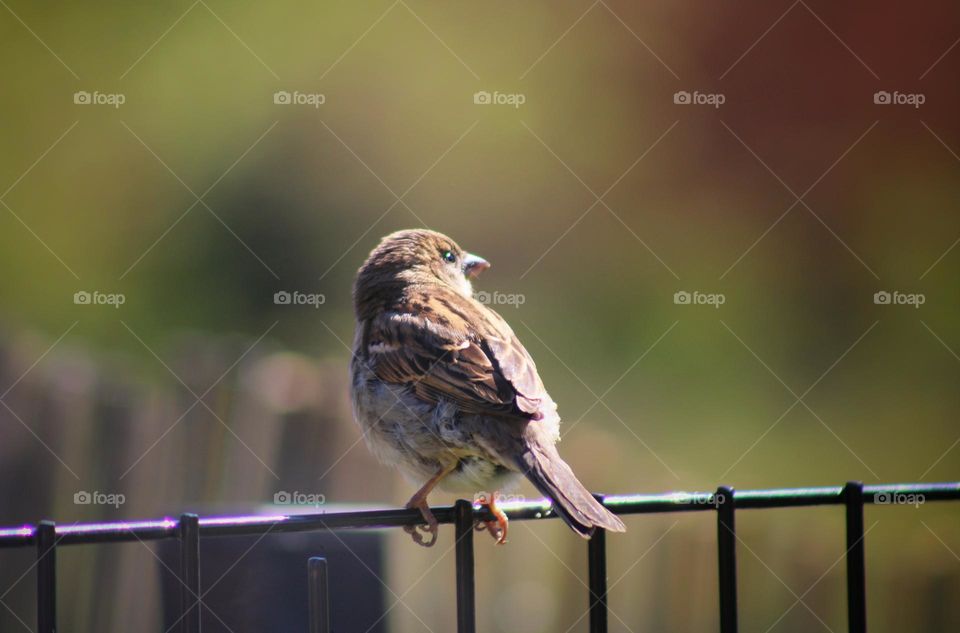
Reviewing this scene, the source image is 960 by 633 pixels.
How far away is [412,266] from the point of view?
4.36 metres

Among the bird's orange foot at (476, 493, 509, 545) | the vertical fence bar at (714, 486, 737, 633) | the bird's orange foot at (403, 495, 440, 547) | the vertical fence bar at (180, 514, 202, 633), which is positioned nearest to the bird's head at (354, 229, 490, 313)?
the bird's orange foot at (403, 495, 440, 547)

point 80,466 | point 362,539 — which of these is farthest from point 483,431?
point 80,466

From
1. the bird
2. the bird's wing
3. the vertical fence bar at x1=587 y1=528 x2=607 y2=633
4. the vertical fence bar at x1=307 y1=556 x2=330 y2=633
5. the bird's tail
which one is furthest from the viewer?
the bird's wing

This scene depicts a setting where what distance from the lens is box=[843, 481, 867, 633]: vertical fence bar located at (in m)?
2.46

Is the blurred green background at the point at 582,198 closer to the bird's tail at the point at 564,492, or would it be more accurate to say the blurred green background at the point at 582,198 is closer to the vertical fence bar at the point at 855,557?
the bird's tail at the point at 564,492

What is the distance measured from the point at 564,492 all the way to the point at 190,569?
1031mm

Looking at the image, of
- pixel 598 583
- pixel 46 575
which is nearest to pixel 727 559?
pixel 598 583

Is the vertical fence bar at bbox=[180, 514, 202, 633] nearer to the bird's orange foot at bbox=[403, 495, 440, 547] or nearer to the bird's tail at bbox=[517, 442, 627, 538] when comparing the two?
the bird's orange foot at bbox=[403, 495, 440, 547]

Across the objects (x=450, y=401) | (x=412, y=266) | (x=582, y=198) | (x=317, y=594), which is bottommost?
(x=317, y=594)

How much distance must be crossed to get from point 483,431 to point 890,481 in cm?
266

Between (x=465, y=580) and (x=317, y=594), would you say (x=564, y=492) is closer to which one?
(x=465, y=580)

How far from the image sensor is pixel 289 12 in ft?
18.8

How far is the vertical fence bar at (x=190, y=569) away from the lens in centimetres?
206

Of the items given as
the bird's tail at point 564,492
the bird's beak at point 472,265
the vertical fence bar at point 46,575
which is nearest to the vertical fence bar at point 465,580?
the bird's tail at point 564,492
